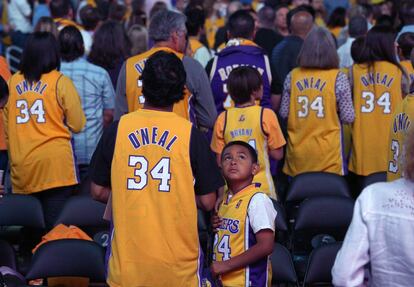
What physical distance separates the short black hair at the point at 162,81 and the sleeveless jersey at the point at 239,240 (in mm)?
845

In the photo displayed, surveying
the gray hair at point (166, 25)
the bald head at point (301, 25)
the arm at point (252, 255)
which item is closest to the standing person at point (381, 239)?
the arm at point (252, 255)

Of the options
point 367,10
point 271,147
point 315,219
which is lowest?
point 315,219

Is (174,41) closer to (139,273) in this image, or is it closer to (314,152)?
(314,152)

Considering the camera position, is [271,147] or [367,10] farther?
[367,10]

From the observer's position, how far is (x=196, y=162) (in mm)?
4352

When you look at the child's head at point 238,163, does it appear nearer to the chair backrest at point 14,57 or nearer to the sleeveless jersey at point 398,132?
the sleeveless jersey at point 398,132

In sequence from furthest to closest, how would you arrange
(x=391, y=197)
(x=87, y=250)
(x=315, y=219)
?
1. (x=315, y=219)
2. (x=87, y=250)
3. (x=391, y=197)

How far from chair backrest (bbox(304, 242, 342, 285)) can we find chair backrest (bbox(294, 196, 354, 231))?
35.4 inches

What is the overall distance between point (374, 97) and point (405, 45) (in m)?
0.60

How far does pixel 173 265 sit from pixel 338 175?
298cm

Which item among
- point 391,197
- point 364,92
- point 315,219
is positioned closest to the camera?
point 391,197

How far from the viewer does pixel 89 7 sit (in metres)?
9.77

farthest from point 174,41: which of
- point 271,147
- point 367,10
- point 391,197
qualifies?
point 367,10

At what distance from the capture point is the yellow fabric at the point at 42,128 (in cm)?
647
